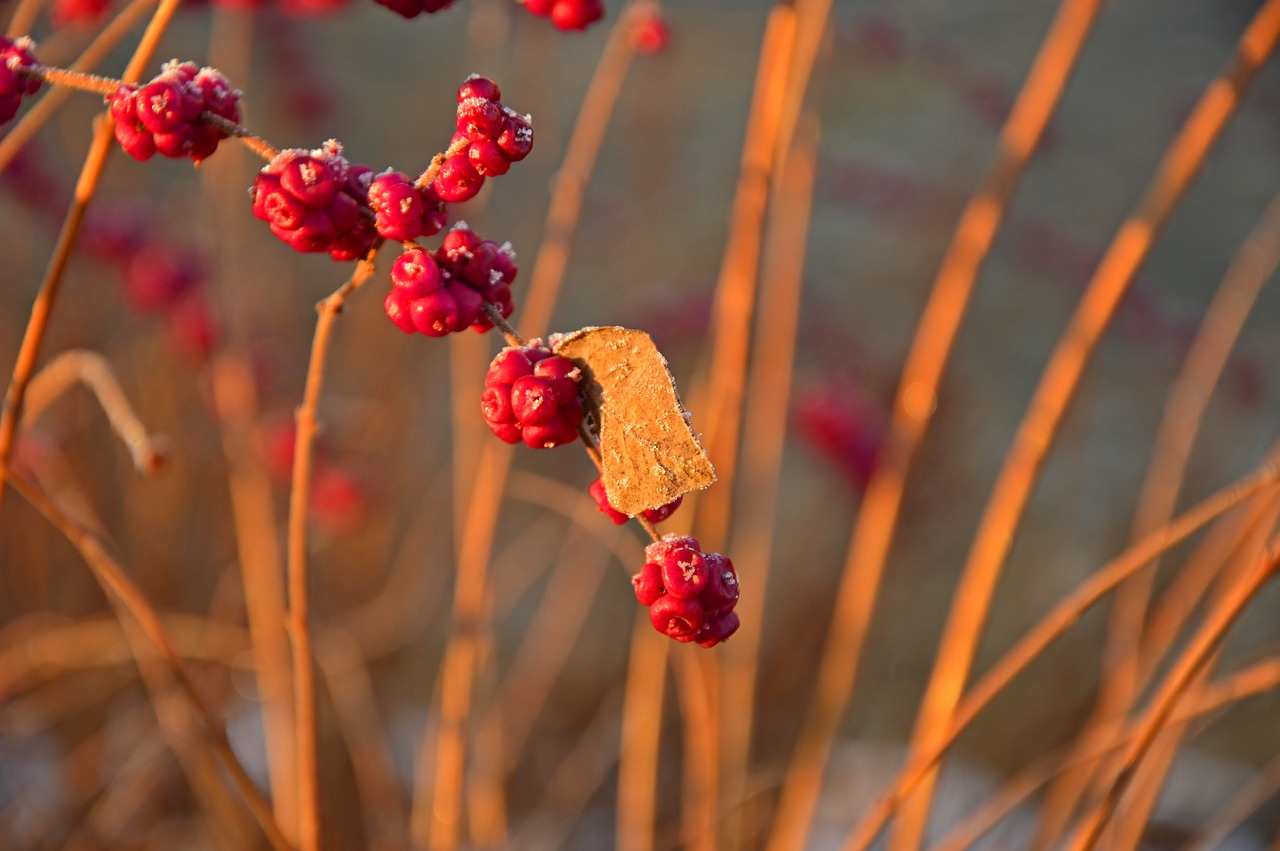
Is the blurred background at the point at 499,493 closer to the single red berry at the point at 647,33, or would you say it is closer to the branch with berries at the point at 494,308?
the single red berry at the point at 647,33

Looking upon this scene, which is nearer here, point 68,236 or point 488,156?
point 488,156

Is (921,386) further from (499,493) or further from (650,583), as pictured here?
(650,583)

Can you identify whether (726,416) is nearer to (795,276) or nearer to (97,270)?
(795,276)

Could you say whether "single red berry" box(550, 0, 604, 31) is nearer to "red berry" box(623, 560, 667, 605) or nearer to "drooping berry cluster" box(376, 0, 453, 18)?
"drooping berry cluster" box(376, 0, 453, 18)

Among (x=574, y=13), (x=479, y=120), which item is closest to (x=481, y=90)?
(x=479, y=120)

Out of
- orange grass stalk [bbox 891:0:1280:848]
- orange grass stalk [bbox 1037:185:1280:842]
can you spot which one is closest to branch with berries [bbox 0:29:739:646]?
orange grass stalk [bbox 891:0:1280:848]
